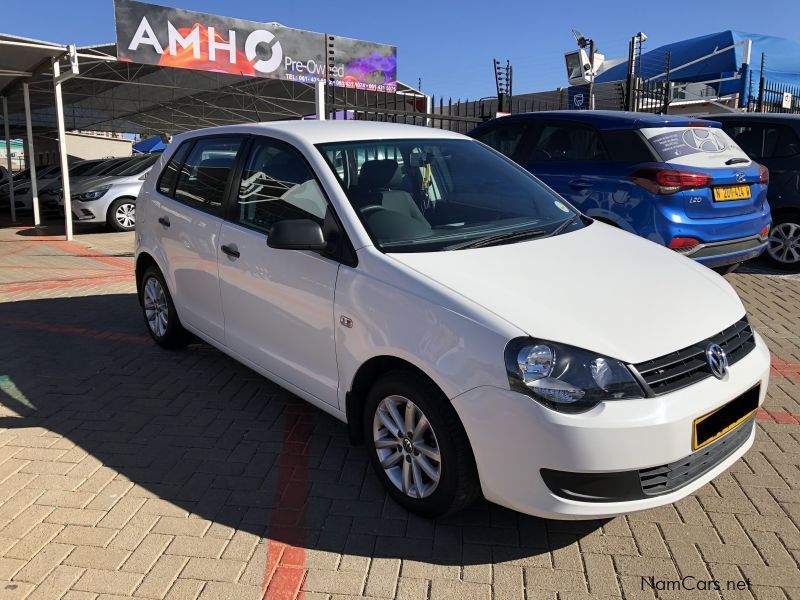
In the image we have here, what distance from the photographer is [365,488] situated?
324cm

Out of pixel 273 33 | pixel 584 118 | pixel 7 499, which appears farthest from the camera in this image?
pixel 273 33

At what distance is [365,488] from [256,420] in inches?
41.4

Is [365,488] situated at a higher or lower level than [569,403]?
lower

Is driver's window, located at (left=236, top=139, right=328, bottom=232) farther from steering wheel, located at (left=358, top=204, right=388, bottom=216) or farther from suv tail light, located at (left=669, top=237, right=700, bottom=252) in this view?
suv tail light, located at (left=669, top=237, right=700, bottom=252)

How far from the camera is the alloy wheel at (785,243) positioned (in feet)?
24.8

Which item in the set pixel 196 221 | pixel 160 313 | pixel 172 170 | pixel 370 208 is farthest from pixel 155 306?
pixel 370 208

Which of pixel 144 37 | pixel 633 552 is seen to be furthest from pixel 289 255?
pixel 144 37

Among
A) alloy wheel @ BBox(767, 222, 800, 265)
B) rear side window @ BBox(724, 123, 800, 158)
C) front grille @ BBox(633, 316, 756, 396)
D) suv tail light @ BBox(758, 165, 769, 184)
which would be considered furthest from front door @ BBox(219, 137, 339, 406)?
alloy wheel @ BBox(767, 222, 800, 265)

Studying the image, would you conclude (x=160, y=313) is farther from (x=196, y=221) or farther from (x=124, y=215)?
(x=124, y=215)

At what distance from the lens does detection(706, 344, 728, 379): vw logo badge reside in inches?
104

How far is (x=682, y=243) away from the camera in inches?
221

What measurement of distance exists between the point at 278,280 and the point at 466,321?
131cm

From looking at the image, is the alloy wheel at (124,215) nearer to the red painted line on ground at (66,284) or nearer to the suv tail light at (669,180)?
the red painted line on ground at (66,284)

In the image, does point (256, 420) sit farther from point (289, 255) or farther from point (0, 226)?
point (0, 226)
